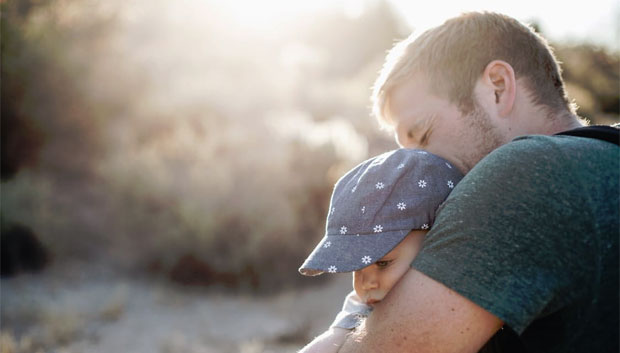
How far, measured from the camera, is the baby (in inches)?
62.7

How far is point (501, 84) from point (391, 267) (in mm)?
826

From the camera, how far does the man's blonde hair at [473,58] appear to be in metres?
2.03

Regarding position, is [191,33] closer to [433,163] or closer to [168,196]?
[168,196]

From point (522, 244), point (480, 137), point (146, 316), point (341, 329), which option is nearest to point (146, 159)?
point (146, 316)

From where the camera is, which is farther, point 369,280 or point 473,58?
point 473,58

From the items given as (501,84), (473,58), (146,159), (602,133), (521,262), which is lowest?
(521,262)

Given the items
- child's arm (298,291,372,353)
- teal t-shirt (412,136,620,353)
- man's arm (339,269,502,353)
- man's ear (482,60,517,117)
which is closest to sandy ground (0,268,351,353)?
child's arm (298,291,372,353)

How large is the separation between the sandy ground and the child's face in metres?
4.18

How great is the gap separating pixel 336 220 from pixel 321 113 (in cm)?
1325

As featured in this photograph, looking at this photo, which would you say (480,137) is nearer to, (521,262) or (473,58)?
(473,58)

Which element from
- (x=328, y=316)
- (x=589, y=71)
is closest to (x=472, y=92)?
(x=328, y=316)

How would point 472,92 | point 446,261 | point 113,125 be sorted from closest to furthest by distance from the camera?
point 446,261 < point 472,92 < point 113,125

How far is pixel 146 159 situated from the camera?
304 inches

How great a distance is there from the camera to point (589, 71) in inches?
992
